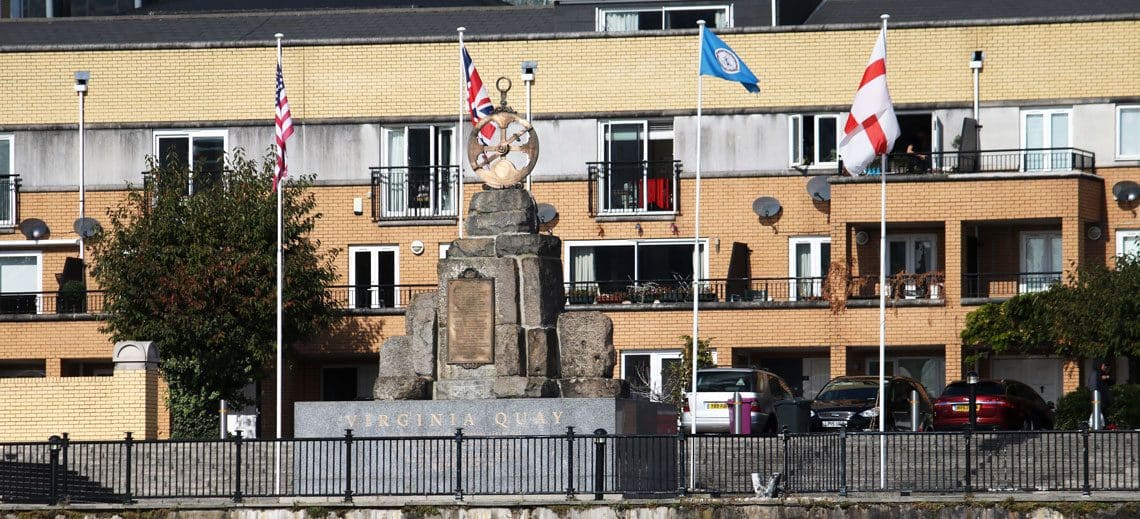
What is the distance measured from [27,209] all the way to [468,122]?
10459 millimetres

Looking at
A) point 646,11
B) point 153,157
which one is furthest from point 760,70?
point 153,157

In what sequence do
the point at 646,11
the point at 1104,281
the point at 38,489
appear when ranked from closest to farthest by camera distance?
the point at 38,489, the point at 1104,281, the point at 646,11

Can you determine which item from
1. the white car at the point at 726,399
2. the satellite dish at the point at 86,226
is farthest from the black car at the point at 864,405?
the satellite dish at the point at 86,226

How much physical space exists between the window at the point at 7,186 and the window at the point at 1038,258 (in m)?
23.0

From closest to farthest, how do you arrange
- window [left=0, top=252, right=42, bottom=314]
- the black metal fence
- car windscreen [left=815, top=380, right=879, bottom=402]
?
1. the black metal fence
2. car windscreen [left=815, top=380, right=879, bottom=402]
3. window [left=0, top=252, right=42, bottom=314]

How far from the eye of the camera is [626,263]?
2024 inches

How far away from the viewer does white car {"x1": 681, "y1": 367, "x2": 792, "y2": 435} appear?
132 feet

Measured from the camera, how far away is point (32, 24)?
57.2m

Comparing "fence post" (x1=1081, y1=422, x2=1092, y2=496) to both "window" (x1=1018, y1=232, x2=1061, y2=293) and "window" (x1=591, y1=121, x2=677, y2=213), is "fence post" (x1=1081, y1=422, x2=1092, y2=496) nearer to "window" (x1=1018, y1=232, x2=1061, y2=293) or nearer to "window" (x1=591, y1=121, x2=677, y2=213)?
"window" (x1=1018, y1=232, x2=1061, y2=293)

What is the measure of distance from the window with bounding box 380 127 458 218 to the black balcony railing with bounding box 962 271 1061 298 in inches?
465

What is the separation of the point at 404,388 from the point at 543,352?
2.05m

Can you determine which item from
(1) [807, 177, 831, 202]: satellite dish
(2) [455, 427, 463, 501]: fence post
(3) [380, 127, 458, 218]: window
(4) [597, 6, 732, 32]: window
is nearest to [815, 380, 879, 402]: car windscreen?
(1) [807, 177, 831, 202]: satellite dish

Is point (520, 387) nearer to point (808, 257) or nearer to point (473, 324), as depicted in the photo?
point (473, 324)

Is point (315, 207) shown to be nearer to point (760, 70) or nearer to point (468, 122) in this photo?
point (468, 122)
